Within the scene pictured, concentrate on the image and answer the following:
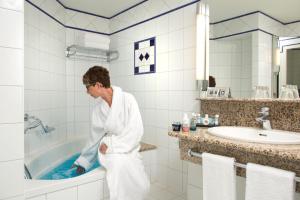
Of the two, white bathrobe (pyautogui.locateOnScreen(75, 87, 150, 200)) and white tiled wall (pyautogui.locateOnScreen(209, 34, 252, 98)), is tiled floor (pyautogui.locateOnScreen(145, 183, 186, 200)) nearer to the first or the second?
white bathrobe (pyautogui.locateOnScreen(75, 87, 150, 200))

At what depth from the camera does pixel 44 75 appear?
2.45 metres

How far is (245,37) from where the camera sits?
1.73 meters

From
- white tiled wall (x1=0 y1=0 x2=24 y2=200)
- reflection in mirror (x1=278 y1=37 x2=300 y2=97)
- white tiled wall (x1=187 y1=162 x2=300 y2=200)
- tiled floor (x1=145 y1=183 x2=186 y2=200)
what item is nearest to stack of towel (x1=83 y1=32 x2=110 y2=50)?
white tiled wall (x1=0 y1=0 x2=24 y2=200)

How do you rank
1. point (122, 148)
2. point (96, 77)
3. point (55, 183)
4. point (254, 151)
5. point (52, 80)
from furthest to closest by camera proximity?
point (52, 80), point (96, 77), point (122, 148), point (55, 183), point (254, 151)

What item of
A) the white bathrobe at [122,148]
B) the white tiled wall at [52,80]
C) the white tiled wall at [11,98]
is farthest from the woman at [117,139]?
the white tiled wall at [52,80]

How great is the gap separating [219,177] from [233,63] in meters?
0.93

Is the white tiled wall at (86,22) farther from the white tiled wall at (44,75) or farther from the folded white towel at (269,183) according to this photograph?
the folded white towel at (269,183)

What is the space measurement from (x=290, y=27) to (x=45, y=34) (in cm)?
231

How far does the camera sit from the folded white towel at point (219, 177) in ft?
4.07

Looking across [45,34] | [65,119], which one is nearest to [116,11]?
[45,34]

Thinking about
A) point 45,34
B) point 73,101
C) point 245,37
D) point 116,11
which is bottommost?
point 73,101

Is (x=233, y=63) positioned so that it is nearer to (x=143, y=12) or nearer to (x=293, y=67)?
(x=293, y=67)

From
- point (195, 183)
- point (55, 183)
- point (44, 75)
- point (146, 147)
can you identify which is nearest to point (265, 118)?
point (195, 183)

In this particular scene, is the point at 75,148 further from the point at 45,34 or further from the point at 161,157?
the point at 45,34
